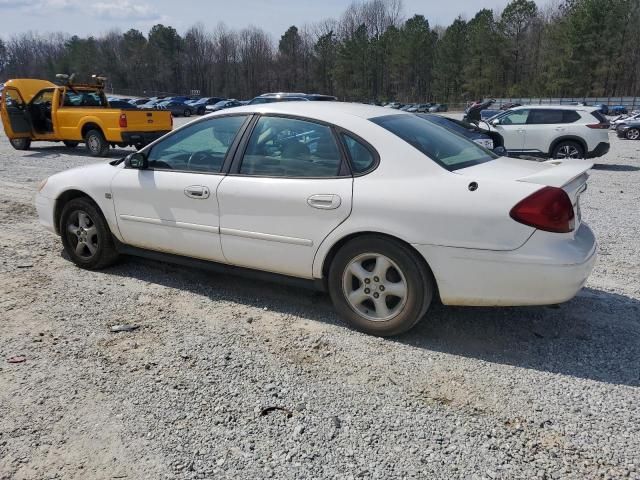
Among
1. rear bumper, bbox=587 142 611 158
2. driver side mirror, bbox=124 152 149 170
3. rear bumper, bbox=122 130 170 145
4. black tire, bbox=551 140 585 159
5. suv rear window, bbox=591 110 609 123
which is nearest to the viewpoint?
driver side mirror, bbox=124 152 149 170

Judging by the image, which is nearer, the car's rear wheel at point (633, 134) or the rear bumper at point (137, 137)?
the rear bumper at point (137, 137)

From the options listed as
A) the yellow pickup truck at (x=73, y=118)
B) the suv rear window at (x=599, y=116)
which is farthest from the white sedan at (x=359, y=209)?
the suv rear window at (x=599, y=116)

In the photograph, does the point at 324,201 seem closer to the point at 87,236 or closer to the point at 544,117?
the point at 87,236

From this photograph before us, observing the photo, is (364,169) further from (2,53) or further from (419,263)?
(2,53)

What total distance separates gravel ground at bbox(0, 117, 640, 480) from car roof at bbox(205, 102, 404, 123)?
1.49 meters

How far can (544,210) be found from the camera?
3.07 m

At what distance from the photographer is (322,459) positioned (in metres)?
2.46

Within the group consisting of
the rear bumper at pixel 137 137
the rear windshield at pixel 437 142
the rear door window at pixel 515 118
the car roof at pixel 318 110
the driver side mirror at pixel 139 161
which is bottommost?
the rear bumper at pixel 137 137

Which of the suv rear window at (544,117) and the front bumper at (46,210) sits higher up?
the suv rear window at (544,117)

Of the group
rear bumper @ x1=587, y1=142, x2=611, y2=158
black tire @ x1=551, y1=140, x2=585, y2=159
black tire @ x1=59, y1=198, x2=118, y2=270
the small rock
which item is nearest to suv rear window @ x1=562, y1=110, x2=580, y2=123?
black tire @ x1=551, y1=140, x2=585, y2=159

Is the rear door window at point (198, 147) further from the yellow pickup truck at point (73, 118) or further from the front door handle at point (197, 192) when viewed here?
the yellow pickup truck at point (73, 118)

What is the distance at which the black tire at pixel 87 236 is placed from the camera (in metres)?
4.77

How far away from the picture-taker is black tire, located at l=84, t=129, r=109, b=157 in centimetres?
1437

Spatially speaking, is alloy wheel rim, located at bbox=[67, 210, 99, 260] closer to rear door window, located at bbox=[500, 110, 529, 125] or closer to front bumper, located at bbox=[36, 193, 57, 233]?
front bumper, located at bbox=[36, 193, 57, 233]
